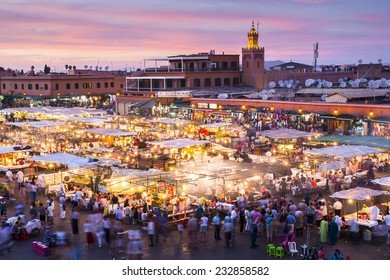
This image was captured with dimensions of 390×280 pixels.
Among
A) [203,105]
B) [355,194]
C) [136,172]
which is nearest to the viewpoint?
[355,194]

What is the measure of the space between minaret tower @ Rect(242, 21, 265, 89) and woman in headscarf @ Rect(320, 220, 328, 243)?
132 ft

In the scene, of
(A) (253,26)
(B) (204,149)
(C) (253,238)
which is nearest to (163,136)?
(B) (204,149)

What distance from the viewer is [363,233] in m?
11.9

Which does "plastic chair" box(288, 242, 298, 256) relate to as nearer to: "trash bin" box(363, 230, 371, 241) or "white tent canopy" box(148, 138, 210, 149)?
"trash bin" box(363, 230, 371, 241)

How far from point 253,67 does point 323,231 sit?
4141 cm

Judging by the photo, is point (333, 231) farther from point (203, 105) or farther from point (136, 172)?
point (203, 105)

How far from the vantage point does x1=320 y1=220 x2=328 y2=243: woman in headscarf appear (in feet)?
38.0

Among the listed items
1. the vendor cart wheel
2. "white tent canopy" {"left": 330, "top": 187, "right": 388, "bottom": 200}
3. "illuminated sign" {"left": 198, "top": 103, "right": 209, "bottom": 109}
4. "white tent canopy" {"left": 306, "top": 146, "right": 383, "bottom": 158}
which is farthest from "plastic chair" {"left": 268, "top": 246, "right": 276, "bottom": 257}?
"illuminated sign" {"left": 198, "top": 103, "right": 209, "bottom": 109}

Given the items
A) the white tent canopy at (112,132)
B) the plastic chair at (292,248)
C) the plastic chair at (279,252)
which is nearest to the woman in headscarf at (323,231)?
the plastic chair at (292,248)

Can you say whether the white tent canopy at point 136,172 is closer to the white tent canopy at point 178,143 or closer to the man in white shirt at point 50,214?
the man in white shirt at point 50,214

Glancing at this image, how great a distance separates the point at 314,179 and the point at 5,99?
4511 centimetres

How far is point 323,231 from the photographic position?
11.6 meters

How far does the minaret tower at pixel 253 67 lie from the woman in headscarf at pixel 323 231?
40.3 metres

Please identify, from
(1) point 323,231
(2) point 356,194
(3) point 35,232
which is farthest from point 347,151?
(3) point 35,232
